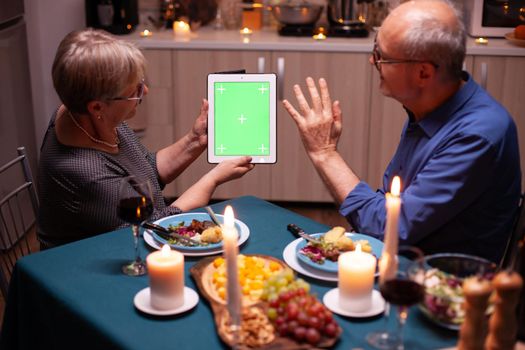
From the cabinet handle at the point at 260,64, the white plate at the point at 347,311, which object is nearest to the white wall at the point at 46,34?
the cabinet handle at the point at 260,64

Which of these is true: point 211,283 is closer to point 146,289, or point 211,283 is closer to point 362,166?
point 146,289

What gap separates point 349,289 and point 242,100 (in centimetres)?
88

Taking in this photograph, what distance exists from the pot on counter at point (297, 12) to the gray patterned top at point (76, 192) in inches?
81.0

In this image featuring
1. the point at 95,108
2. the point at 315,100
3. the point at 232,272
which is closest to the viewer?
the point at 232,272

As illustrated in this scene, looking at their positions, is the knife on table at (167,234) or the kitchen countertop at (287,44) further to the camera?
the kitchen countertop at (287,44)

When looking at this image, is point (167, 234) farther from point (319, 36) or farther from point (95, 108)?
point (319, 36)

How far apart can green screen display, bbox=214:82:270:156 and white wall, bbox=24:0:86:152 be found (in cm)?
214

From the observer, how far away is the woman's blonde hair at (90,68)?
201 centimetres

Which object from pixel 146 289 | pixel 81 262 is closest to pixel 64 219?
pixel 81 262

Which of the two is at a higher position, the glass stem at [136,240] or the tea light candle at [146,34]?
the tea light candle at [146,34]

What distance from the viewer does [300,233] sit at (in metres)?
1.92

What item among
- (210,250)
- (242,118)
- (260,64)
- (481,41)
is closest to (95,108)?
(242,118)

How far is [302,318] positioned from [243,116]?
950mm

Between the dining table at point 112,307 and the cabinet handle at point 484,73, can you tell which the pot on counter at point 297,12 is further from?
the dining table at point 112,307
